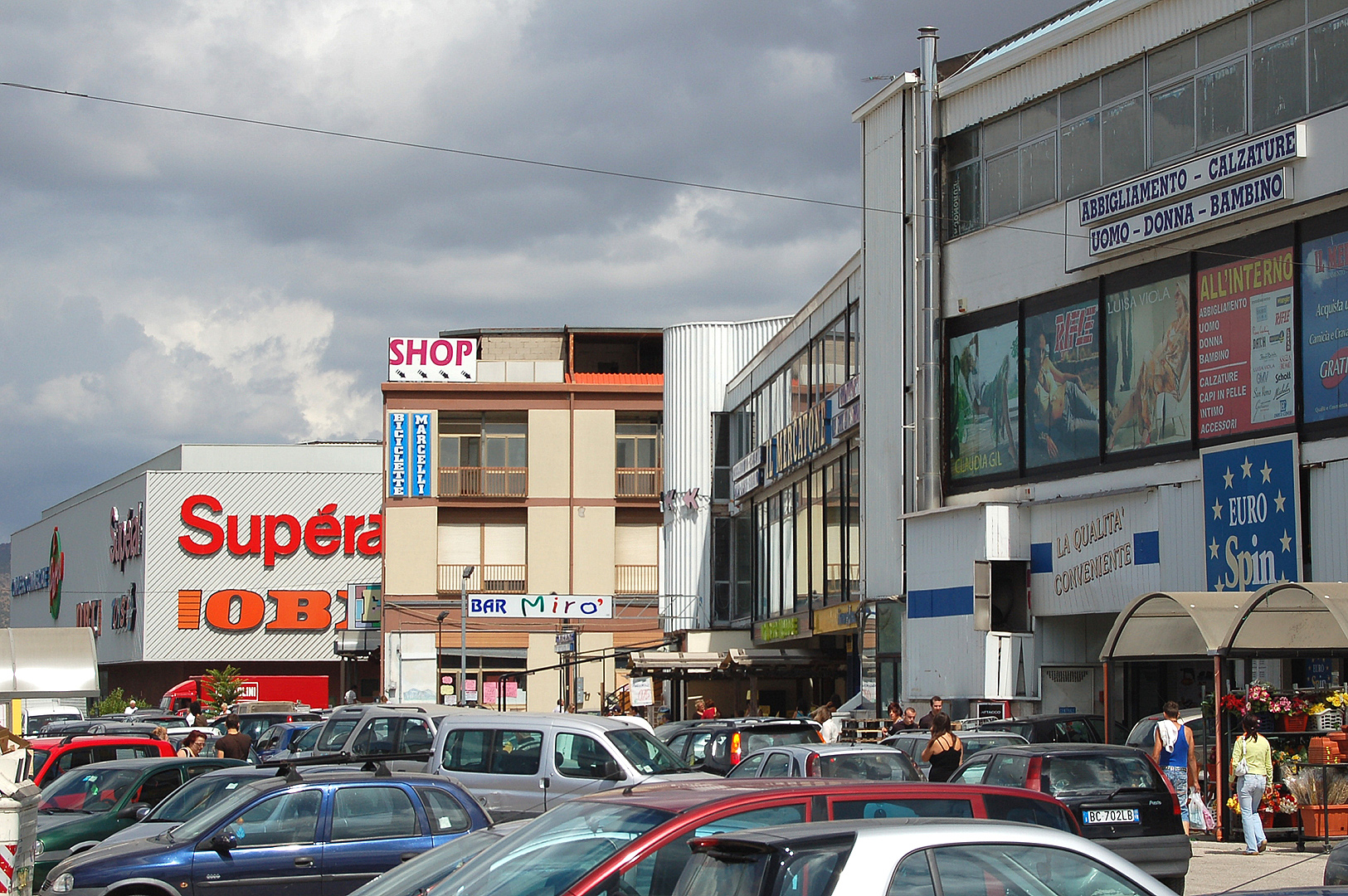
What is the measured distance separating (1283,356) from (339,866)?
16604 millimetres

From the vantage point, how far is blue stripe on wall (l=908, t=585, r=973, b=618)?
2833cm

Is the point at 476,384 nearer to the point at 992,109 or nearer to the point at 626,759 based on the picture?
the point at 992,109

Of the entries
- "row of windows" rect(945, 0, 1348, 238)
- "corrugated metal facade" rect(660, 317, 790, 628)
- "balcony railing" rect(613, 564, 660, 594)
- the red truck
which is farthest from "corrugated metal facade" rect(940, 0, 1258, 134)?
the red truck

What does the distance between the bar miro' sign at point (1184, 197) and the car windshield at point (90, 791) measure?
17466 mm

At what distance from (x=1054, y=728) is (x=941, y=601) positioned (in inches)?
308

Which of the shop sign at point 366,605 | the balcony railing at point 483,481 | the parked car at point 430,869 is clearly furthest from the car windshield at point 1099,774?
the shop sign at point 366,605

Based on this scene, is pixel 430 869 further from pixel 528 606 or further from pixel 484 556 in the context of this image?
pixel 484 556

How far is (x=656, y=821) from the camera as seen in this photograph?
7.03 m

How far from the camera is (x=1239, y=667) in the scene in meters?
23.5

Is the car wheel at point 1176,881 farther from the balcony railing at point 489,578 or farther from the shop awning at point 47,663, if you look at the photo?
the balcony railing at point 489,578

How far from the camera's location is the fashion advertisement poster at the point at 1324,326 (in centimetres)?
2175

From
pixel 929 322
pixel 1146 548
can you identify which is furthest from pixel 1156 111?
pixel 1146 548

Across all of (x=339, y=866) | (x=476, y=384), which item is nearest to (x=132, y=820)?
(x=339, y=866)

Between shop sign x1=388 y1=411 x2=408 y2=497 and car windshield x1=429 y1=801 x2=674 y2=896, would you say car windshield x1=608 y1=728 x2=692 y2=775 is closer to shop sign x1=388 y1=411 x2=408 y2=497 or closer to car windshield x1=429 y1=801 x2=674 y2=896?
car windshield x1=429 y1=801 x2=674 y2=896
